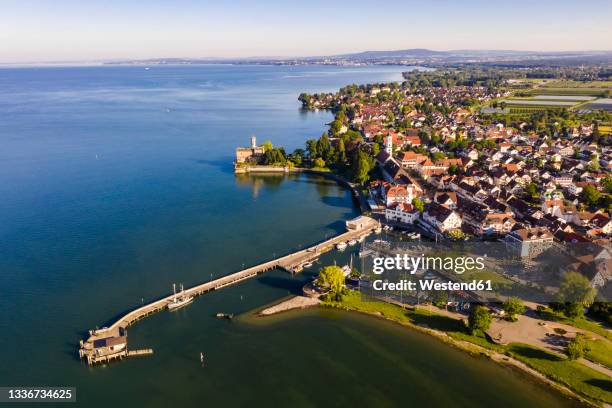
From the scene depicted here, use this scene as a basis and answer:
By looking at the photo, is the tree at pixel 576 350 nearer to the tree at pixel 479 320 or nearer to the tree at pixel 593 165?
the tree at pixel 479 320

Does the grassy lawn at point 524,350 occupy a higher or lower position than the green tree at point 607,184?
lower

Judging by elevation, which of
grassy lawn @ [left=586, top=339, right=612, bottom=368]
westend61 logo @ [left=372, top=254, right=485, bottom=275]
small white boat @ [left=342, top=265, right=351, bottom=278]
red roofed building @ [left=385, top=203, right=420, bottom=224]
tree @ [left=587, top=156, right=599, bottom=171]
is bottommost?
grassy lawn @ [left=586, top=339, right=612, bottom=368]

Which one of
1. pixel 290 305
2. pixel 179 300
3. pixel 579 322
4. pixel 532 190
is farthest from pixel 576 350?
pixel 532 190

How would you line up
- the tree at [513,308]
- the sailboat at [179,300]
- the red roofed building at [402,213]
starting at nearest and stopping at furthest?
the tree at [513,308], the sailboat at [179,300], the red roofed building at [402,213]

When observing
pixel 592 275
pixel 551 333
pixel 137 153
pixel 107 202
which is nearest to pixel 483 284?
pixel 551 333

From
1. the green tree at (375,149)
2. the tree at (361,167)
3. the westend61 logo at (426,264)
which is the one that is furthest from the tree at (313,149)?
the westend61 logo at (426,264)

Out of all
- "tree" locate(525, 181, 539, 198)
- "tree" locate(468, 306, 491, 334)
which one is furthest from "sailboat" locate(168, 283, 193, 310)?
"tree" locate(525, 181, 539, 198)

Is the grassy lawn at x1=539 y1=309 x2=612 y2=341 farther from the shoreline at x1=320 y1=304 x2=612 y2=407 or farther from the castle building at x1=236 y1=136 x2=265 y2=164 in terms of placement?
the castle building at x1=236 y1=136 x2=265 y2=164

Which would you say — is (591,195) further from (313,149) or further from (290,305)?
(290,305)
